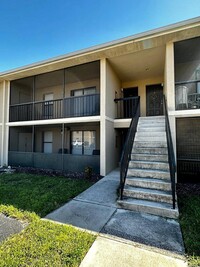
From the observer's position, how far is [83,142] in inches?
434

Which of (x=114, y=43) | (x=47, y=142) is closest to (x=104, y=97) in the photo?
(x=114, y=43)

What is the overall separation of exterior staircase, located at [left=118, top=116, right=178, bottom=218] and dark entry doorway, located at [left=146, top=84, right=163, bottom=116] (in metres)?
3.57

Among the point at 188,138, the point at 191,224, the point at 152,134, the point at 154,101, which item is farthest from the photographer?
the point at 154,101

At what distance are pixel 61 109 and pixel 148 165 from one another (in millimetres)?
7858

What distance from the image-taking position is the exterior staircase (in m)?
4.08

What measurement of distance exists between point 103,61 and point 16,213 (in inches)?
280

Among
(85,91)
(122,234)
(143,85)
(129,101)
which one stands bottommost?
(122,234)

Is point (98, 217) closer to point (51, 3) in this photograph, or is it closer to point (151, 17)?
point (151, 17)

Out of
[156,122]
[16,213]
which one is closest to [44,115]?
[156,122]

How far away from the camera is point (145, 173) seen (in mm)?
5074

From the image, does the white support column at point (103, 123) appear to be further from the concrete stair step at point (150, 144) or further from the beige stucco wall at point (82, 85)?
the beige stucco wall at point (82, 85)

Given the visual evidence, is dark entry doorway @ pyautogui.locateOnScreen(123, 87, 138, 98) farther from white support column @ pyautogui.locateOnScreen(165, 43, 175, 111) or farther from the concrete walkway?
the concrete walkway

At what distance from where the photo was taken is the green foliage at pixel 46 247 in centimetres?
237

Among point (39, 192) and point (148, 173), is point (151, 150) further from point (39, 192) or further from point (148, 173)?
point (39, 192)
